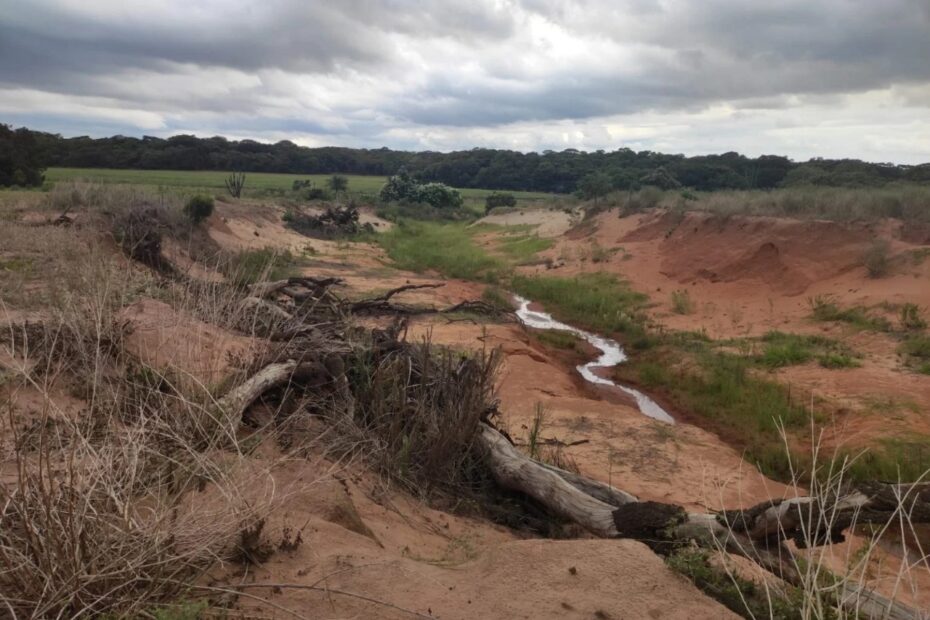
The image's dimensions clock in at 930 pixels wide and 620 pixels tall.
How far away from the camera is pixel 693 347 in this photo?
514 inches

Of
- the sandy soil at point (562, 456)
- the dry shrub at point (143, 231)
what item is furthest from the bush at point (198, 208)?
the dry shrub at point (143, 231)

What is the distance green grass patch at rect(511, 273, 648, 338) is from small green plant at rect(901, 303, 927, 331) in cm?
489

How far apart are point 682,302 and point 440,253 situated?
40.2ft

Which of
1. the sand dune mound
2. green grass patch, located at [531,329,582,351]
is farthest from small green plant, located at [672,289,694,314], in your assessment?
green grass patch, located at [531,329,582,351]

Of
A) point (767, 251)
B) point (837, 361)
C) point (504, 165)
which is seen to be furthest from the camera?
point (504, 165)

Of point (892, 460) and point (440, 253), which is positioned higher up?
point (440, 253)

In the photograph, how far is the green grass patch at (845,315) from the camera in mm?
12922

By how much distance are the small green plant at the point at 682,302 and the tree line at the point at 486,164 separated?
20210 millimetres

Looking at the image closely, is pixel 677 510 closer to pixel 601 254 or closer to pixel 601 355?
pixel 601 355

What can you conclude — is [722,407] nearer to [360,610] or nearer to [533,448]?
[533,448]

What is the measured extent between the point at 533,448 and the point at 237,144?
8463cm

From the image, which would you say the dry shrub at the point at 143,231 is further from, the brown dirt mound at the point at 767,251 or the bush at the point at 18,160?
the bush at the point at 18,160

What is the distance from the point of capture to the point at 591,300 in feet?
59.1

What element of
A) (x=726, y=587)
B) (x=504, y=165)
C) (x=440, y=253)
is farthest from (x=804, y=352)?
(x=504, y=165)
